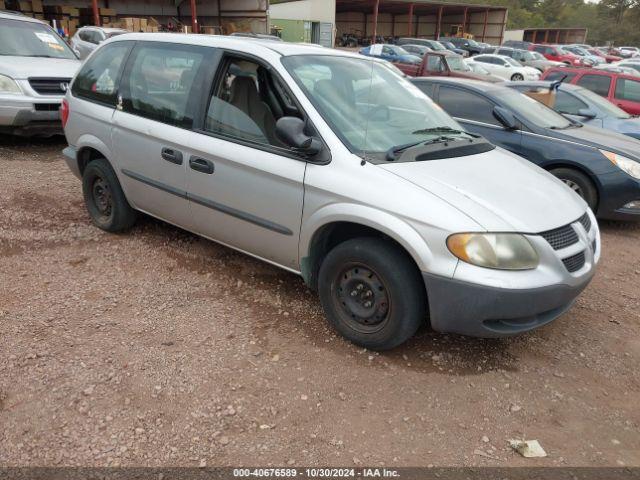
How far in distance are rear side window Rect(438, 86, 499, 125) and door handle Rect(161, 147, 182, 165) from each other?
401 cm

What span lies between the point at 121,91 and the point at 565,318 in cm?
387

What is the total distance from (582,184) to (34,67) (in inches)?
292

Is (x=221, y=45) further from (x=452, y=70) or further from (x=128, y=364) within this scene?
(x=452, y=70)

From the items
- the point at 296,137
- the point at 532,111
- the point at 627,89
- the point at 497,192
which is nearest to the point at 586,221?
the point at 497,192

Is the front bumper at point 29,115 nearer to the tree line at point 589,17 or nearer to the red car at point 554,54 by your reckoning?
the red car at point 554,54

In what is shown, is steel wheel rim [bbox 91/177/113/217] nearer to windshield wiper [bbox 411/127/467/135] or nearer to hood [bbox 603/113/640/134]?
windshield wiper [bbox 411/127/467/135]

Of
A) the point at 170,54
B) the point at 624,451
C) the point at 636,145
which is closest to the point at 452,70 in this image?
the point at 636,145

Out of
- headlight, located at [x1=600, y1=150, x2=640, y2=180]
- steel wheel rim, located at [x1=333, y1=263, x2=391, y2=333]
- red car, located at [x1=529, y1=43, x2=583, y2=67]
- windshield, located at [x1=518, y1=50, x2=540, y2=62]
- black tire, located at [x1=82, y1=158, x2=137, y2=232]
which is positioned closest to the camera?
steel wheel rim, located at [x1=333, y1=263, x2=391, y2=333]

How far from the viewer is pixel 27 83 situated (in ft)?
23.7

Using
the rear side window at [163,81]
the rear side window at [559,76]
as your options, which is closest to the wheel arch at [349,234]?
the rear side window at [163,81]

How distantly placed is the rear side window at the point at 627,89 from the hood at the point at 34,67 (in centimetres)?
1005

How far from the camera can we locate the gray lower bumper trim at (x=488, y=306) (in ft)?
8.84

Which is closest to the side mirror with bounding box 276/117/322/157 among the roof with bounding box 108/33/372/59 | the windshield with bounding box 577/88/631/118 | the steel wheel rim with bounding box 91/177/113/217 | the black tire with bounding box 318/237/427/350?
the black tire with bounding box 318/237/427/350

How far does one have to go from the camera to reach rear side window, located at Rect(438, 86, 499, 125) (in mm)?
6375
